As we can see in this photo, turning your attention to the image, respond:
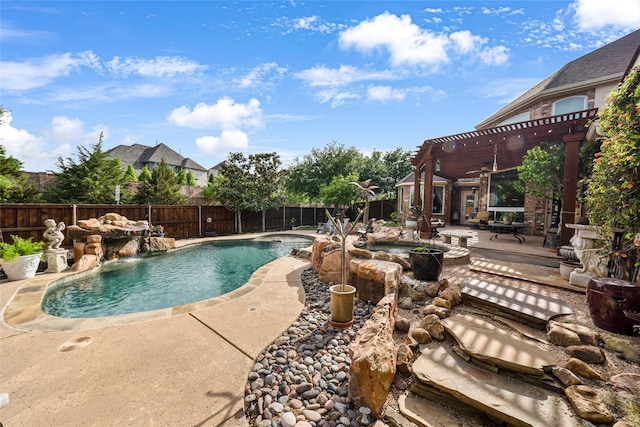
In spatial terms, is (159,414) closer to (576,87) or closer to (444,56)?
(444,56)

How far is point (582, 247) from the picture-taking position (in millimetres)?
3814

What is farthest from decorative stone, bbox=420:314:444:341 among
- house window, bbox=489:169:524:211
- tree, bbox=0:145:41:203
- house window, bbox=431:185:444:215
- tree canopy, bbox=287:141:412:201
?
tree canopy, bbox=287:141:412:201

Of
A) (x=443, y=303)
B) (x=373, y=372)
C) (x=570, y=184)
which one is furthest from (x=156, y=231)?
(x=570, y=184)

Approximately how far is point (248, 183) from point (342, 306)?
11399mm

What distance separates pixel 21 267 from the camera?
5.30 metres

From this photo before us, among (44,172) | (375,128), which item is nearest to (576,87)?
(375,128)

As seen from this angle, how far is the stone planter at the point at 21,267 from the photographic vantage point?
5.17 metres

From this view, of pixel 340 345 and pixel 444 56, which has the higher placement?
pixel 444 56

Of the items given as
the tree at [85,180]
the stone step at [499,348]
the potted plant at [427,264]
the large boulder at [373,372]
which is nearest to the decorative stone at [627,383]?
the stone step at [499,348]

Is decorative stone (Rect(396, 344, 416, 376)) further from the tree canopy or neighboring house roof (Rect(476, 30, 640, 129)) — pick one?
the tree canopy

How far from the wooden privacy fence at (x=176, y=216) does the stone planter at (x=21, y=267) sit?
9.20ft

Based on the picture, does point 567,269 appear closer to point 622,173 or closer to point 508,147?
point 622,173

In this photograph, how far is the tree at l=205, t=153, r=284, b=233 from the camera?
43.5 ft

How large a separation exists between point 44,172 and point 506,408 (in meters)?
16.7
